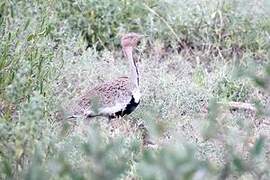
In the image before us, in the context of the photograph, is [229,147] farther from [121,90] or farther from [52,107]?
[121,90]

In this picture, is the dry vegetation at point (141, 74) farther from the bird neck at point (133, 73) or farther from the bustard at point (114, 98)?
the bird neck at point (133, 73)

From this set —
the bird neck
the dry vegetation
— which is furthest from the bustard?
the dry vegetation

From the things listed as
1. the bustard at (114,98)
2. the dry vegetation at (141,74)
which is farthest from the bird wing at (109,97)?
the dry vegetation at (141,74)

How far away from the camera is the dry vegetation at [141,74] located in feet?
10.0

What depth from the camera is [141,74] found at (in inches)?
288

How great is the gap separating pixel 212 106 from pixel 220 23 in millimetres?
6010

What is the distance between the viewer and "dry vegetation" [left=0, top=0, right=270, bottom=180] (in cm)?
306

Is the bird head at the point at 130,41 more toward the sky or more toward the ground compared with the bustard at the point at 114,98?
more toward the sky

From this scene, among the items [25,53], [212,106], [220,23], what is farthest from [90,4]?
[212,106]

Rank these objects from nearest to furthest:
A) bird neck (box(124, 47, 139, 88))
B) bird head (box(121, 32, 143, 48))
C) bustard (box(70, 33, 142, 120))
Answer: bustard (box(70, 33, 142, 120)) < bird neck (box(124, 47, 139, 88)) < bird head (box(121, 32, 143, 48))

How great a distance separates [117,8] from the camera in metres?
8.33

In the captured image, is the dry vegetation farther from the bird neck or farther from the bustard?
the bird neck

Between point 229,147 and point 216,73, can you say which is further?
point 216,73

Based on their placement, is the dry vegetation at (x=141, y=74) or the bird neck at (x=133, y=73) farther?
the bird neck at (x=133, y=73)
